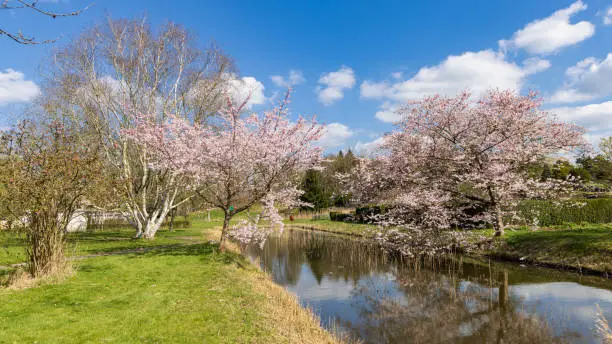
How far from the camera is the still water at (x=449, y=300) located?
8.44 metres

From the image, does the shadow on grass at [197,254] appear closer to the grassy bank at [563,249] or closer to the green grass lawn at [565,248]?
the grassy bank at [563,249]

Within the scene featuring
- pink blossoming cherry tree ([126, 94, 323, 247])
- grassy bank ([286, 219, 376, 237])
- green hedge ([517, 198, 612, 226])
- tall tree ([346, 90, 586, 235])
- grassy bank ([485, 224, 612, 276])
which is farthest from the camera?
grassy bank ([286, 219, 376, 237])

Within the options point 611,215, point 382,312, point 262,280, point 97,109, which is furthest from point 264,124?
point 611,215

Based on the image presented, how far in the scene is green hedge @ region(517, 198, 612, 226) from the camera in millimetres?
18797

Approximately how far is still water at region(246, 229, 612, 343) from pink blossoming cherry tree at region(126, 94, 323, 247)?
145 inches

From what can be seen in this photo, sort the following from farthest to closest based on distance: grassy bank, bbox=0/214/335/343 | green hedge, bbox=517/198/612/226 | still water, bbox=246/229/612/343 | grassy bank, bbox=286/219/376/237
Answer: grassy bank, bbox=286/219/376/237, green hedge, bbox=517/198/612/226, still water, bbox=246/229/612/343, grassy bank, bbox=0/214/335/343

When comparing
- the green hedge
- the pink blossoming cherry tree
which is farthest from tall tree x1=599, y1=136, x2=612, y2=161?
the pink blossoming cherry tree

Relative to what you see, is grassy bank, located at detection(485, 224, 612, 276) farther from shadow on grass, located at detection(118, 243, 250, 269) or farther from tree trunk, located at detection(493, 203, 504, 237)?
shadow on grass, located at detection(118, 243, 250, 269)

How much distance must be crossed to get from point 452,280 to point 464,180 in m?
4.75

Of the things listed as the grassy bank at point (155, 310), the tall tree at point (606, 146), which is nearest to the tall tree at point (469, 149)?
the grassy bank at point (155, 310)

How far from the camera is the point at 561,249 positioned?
46.4 feet

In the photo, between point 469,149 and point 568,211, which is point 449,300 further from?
point 568,211

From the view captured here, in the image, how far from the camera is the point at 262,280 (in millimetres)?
12062

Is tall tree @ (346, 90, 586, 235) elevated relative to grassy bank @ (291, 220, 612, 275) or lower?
elevated
